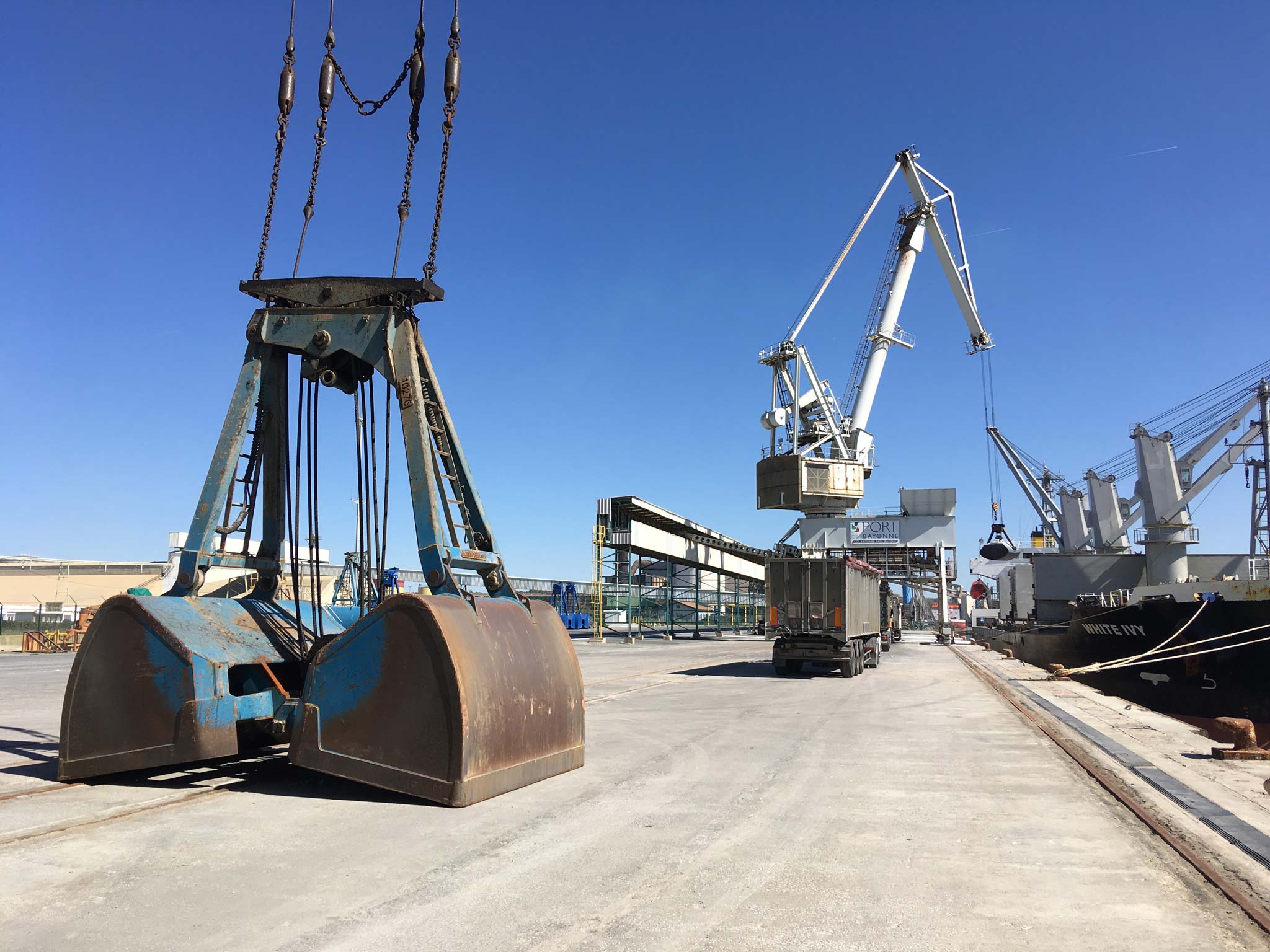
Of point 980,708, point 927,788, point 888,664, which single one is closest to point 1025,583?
point 888,664

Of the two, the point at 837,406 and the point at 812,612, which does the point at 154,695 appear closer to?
the point at 812,612

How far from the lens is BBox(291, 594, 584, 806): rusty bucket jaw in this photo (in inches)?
251

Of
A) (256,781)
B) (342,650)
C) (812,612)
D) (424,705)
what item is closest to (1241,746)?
(424,705)

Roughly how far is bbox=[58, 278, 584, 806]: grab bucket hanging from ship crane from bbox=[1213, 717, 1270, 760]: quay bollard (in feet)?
23.7

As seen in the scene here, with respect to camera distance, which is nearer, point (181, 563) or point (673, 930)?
point (673, 930)

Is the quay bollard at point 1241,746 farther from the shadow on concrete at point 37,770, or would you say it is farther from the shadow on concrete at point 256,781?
the shadow on concrete at point 37,770

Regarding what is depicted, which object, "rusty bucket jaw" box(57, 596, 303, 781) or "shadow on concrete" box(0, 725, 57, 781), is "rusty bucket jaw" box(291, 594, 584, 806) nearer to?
"rusty bucket jaw" box(57, 596, 303, 781)

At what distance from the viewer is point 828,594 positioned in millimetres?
22328

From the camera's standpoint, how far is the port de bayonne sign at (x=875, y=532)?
202 ft

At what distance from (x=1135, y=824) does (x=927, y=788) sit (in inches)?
69.6

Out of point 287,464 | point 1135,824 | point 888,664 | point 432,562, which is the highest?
point 287,464

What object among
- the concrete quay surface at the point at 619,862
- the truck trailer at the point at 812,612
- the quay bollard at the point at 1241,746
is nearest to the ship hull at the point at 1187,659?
the truck trailer at the point at 812,612

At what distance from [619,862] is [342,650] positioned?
2966 mm

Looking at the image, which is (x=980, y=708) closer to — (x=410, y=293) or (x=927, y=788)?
(x=927, y=788)
